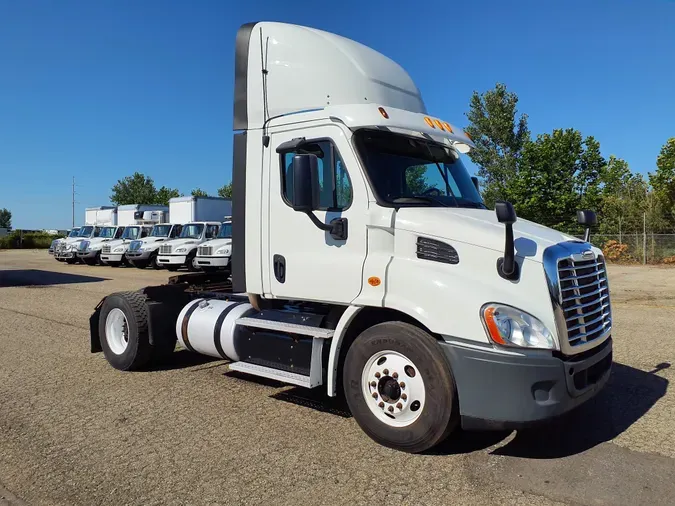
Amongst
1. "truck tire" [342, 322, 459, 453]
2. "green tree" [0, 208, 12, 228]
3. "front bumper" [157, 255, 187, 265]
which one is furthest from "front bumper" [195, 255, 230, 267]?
"green tree" [0, 208, 12, 228]

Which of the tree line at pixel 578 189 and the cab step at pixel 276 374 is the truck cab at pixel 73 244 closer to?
the tree line at pixel 578 189

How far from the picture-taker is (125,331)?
685 centimetres

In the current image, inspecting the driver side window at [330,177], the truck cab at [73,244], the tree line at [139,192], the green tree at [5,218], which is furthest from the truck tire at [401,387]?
the green tree at [5,218]

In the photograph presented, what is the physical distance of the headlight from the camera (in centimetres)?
371

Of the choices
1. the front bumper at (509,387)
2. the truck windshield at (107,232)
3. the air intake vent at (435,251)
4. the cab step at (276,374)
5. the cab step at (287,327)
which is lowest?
the cab step at (276,374)

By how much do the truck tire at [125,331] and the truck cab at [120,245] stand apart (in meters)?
21.9

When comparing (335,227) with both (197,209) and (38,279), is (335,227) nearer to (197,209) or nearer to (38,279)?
(38,279)

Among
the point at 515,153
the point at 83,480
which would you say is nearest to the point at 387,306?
the point at 83,480

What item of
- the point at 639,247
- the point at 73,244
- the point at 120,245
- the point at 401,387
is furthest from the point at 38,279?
the point at 639,247

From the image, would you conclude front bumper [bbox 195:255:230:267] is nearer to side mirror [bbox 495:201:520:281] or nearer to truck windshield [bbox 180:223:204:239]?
truck windshield [bbox 180:223:204:239]

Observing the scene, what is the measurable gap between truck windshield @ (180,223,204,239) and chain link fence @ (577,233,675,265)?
18.6 m

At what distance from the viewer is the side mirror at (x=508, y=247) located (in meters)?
3.58

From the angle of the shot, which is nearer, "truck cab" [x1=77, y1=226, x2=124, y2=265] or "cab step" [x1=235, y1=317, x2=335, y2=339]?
"cab step" [x1=235, y1=317, x2=335, y2=339]

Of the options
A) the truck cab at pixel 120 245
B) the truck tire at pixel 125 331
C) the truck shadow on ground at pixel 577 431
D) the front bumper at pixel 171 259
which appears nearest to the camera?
the truck shadow on ground at pixel 577 431
